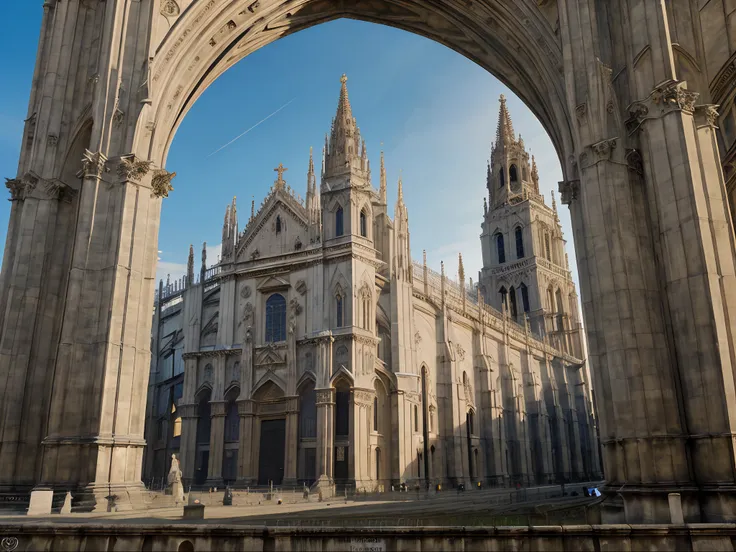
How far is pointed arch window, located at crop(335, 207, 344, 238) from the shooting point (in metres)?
47.0

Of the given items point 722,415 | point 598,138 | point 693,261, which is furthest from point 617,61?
point 722,415

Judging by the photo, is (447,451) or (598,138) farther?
(447,451)

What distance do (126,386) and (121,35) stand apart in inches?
436

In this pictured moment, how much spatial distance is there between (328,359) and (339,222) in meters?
10.6

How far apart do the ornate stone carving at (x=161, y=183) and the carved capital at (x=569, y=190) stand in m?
13.0

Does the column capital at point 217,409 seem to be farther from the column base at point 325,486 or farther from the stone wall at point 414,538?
the stone wall at point 414,538

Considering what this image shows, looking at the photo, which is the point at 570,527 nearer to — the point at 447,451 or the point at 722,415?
the point at 722,415

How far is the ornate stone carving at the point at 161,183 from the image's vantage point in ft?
66.2

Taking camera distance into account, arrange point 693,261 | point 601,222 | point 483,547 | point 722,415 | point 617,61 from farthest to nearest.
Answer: point 617,61 → point 601,222 → point 693,261 → point 722,415 → point 483,547

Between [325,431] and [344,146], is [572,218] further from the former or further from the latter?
[344,146]

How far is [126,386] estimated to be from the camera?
17.7 meters

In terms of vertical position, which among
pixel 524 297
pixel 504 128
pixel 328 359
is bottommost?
pixel 328 359

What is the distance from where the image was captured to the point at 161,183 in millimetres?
20484

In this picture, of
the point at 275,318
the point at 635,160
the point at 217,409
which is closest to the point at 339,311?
the point at 275,318
